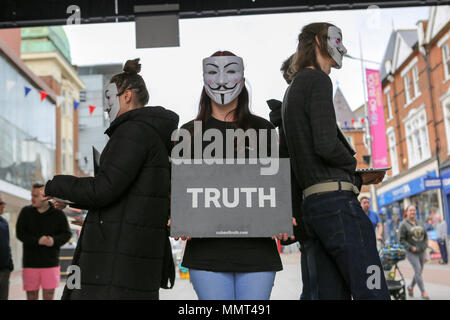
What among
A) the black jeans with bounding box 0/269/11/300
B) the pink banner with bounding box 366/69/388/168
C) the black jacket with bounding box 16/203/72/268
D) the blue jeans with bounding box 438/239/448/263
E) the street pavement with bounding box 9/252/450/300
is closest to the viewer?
the black jeans with bounding box 0/269/11/300

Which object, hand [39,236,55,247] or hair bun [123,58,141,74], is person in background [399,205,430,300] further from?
hair bun [123,58,141,74]

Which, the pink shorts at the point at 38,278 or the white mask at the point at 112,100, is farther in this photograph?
the pink shorts at the point at 38,278

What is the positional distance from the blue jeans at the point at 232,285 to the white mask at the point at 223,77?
32.4 inches

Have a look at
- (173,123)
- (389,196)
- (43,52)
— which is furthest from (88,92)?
(173,123)

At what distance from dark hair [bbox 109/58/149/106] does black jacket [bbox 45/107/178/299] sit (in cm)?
18

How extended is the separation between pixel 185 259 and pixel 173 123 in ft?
2.26

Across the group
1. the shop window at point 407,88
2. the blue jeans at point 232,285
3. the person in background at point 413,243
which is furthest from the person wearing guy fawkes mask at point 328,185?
the shop window at point 407,88

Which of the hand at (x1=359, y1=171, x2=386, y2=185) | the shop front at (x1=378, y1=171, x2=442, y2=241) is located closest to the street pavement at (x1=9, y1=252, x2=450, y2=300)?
the hand at (x1=359, y1=171, x2=386, y2=185)

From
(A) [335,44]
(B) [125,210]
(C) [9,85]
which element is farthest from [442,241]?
(C) [9,85]

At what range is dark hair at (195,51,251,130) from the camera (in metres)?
2.37

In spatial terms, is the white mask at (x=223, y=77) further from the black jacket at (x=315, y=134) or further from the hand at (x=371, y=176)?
the hand at (x=371, y=176)

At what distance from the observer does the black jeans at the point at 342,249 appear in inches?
80.0

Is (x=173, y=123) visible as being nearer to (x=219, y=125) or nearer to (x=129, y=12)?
(x=219, y=125)

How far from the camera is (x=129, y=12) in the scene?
19.3 ft
